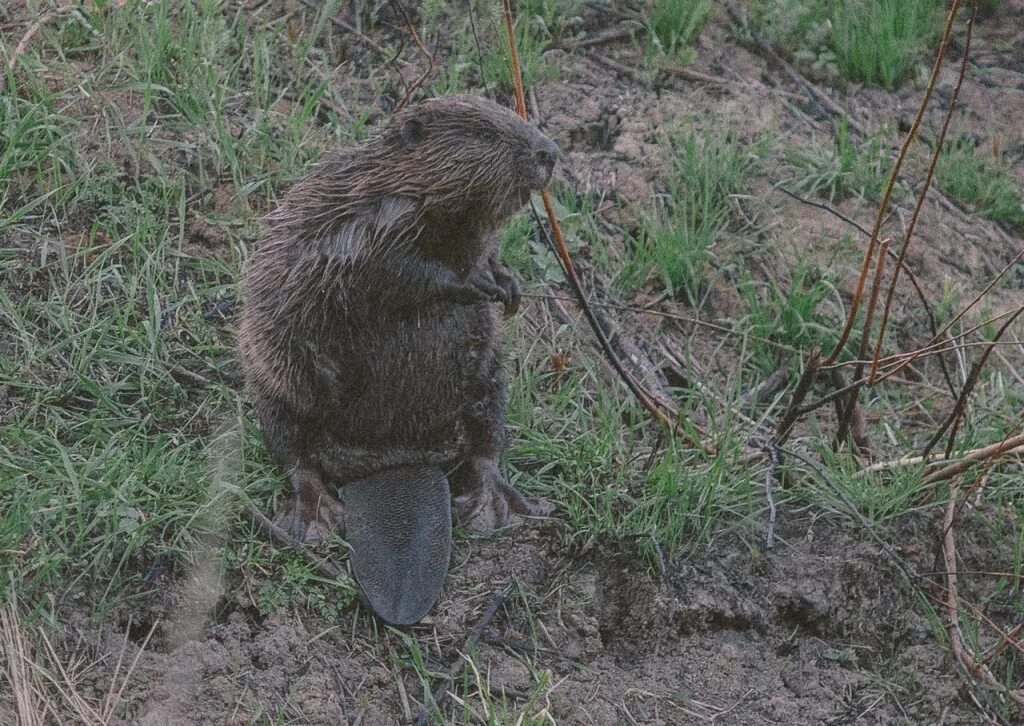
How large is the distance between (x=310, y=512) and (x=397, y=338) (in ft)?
1.48

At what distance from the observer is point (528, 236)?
4230mm

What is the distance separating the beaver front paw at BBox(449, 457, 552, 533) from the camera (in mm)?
3354

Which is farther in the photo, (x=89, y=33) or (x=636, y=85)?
(x=636, y=85)

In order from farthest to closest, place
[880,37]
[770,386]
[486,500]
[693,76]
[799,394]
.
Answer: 1. [880,37]
2. [693,76]
3. [770,386]
4. [799,394]
5. [486,500]

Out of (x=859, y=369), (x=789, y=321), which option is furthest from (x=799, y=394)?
(x=789, y=321)

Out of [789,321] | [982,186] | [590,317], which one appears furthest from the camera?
[982,186]

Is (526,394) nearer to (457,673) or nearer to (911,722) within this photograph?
(457,673)

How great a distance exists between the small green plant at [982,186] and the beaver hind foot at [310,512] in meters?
2.56

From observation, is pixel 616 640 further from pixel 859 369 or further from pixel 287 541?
pixel 859 369

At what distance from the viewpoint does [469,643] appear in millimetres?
3059

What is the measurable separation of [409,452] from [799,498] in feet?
3.25

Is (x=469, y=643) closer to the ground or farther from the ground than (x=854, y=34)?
closer to the ground

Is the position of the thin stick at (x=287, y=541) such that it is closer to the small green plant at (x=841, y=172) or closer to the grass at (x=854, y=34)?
the small green plant at (x=841, y=172)

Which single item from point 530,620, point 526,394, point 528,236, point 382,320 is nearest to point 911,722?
point 530,620
